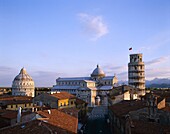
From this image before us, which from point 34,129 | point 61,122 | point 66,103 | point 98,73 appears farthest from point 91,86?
point 34,129

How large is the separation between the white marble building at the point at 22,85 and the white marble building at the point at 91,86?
10.8m

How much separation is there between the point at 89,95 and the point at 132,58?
781 inches

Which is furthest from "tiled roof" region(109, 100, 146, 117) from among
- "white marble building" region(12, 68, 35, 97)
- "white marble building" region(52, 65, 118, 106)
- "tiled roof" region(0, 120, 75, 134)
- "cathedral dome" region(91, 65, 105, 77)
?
"white marble building" region(12, 68, 35, 97)

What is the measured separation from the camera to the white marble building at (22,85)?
3385 inches

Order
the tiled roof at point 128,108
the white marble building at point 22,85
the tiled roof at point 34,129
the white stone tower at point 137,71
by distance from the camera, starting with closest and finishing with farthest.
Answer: the tiled roof at point 34,129 → the tiled roof at point 128,108 → the white stone tower at point 137,71 → the white marble building at point 22,85

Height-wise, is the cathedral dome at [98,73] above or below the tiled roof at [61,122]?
above

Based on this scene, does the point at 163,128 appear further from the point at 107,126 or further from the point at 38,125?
the point at 107,126

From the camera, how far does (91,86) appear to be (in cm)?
7819

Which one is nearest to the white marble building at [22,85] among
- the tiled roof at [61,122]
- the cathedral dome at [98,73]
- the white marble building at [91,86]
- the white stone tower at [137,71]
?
the white marble building at [91,86]

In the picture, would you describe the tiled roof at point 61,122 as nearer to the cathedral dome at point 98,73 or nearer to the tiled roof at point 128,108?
the tiled roof at point 128,108

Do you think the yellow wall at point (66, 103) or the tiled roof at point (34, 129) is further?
the yellow wall at point (66, 103)

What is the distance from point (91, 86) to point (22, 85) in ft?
94.1

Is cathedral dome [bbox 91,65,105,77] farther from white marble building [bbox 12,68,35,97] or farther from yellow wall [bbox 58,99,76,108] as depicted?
yellow wall [bbox 58,99,76,108]

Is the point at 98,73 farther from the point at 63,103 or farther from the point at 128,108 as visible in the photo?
the point at 128,108
